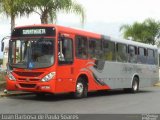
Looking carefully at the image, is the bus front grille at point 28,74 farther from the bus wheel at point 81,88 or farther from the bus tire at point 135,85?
the bus tire at point 135,85

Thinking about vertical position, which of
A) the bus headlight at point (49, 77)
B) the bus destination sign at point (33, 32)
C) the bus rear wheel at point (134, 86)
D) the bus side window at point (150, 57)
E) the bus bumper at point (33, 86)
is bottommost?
the bus rear wheel at point (134, 86)

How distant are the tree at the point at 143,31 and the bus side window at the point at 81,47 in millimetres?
34217

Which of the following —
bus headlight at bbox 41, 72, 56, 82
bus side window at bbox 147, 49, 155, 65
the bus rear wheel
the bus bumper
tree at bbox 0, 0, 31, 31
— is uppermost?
tree at bbox 0, 0, 31, 31

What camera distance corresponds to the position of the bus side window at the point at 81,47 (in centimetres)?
2044

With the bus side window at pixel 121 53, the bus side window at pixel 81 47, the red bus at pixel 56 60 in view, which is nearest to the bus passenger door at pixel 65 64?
the red bus at pixel 56 60

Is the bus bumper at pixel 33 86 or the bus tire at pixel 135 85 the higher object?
the bus bumper at pixel 33 86

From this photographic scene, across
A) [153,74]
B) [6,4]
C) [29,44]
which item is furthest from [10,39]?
[153,74]

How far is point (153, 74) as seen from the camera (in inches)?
1171

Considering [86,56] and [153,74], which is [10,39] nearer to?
[86,56]

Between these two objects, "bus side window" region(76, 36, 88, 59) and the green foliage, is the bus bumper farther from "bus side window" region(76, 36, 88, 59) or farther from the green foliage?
the green foliage

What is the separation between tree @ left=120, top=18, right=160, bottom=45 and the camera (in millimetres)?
55147

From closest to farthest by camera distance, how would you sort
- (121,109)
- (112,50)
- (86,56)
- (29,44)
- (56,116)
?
(56,116)
(121,109)
(29,44)
(86,56)
(112,50)

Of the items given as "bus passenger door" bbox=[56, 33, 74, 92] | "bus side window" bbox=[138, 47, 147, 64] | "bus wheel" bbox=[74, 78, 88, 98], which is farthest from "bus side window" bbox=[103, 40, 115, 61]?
"bus side window" bbox=[138, 47, 147, 64]

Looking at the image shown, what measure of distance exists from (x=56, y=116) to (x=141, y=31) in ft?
140
